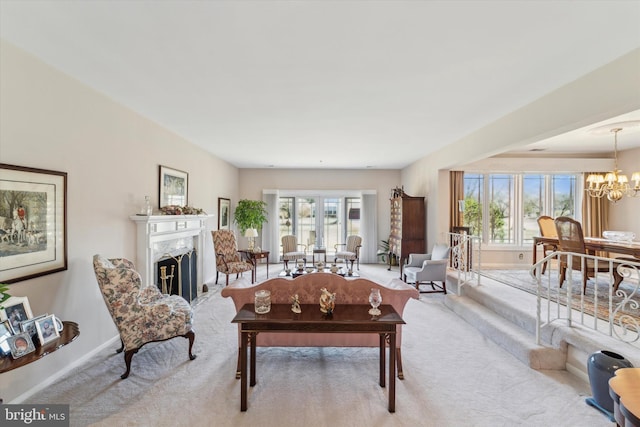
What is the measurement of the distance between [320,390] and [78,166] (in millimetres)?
3119

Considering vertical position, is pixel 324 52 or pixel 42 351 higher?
pixel 324 52

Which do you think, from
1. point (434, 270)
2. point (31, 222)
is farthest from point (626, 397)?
point (31, 222)

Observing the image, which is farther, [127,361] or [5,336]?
[127,361]

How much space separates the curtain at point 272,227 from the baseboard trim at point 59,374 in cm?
479

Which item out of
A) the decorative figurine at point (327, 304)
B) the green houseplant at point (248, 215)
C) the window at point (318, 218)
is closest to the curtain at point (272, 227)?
the window at point (318, 218)

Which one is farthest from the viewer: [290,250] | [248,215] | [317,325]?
[290,250]

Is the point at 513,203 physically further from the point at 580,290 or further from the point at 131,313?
the point at 131,313

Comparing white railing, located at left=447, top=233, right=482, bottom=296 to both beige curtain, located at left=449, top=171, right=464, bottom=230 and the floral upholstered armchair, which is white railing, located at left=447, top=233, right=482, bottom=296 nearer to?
beige curtain, located at left=449, top=171, right=464, bottom=230

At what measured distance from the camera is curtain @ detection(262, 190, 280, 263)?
7.82 metres

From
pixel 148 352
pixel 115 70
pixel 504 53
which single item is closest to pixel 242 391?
pixel 148 352

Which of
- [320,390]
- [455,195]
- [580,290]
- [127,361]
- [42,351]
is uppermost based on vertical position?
[455,195]

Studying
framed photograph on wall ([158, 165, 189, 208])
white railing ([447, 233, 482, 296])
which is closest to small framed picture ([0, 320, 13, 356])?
framed photograph on wall ([158, 165, 189, 208])

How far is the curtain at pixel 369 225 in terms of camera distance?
25.8 feet

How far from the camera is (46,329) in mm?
1894
